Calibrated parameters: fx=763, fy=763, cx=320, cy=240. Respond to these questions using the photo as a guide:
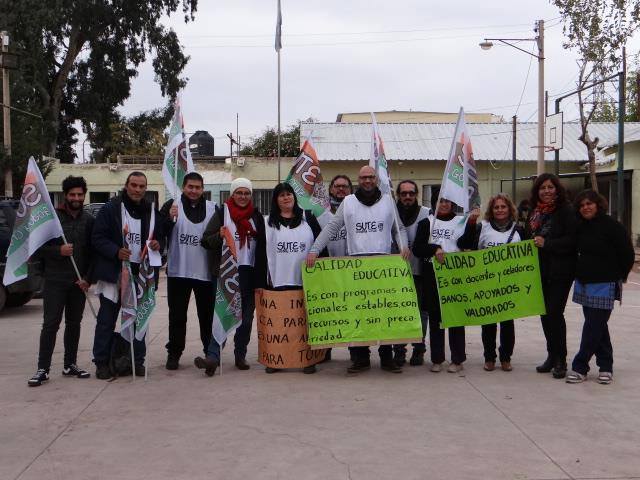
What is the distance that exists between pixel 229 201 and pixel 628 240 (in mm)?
3593

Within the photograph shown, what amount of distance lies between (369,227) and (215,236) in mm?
1428

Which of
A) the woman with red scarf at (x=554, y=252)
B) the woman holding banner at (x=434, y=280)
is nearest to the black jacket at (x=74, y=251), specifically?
the woman holding banner at (x=434, y=280)

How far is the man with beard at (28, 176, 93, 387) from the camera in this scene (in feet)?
22.3

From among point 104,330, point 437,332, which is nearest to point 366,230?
point 437,332

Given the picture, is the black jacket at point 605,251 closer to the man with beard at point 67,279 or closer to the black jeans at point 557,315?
the black jeans at point 557,315

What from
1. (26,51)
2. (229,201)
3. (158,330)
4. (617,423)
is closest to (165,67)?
(26,51)

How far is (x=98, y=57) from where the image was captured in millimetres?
39000

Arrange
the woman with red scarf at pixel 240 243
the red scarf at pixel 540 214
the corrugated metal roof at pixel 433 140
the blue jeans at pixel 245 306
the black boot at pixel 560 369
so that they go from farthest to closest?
the corrugated metal roof at pixel 433 140 → the blue jeans at pixel 245 306 → the woman with red scarf at pixel 240 243 → the red scarf at pixel 540 214 → the black boot at pixel 560 369

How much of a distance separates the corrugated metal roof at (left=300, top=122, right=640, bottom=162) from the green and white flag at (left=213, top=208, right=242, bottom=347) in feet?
88.7

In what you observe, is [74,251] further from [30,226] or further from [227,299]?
[227,299]

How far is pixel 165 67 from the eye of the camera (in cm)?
3909

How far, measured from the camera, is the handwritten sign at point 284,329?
23.4 feet

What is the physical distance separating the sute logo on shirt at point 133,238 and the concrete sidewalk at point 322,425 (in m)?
1.26

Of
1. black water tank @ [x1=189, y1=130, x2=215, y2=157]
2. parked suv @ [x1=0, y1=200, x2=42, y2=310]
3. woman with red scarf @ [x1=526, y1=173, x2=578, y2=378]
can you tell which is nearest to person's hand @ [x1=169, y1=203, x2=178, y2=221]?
woman with red scarf @ [x1=526, y1=173, x2=578, y2=378]
